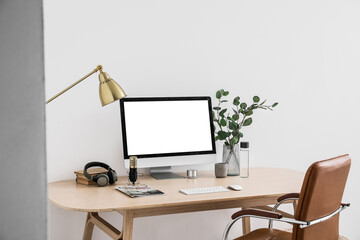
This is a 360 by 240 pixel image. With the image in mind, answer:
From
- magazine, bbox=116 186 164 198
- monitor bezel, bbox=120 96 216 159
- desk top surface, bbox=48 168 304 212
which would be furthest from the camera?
monitor bezel, bbox=120 96 216 159

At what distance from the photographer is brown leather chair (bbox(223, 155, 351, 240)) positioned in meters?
1.89

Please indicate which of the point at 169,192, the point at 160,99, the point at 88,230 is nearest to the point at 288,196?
the point at 169,192

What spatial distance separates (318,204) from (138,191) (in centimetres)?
85

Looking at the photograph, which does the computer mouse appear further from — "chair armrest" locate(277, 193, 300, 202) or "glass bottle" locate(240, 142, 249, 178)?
"glass bottle" locate(240, 142, 249, 178)

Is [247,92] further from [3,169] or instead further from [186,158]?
[3,169]

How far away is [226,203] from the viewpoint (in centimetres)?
230

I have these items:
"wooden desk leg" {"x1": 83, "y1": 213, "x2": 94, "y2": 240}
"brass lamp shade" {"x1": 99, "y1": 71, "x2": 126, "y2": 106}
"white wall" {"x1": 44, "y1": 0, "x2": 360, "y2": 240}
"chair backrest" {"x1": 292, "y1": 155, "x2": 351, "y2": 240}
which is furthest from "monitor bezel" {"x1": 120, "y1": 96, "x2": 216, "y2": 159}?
"chair backrest" {"x1": 292, "y1": 155, "x2": 351, "y2": 240}

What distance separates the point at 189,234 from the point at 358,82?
1.77 metres

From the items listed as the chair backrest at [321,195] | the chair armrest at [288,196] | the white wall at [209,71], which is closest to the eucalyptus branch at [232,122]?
the white wall at [209,71]

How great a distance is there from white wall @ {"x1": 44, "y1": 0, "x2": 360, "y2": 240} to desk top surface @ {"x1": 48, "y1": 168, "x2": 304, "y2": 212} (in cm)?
33

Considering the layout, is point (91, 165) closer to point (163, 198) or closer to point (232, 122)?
point (163, 198)

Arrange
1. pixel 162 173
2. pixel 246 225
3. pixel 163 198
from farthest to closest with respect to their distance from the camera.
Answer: pixel 246 225
pixel 162 173
pixel 163 198

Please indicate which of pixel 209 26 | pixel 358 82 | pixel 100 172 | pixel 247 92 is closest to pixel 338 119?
pixel 358 82

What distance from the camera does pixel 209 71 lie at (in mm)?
3053
